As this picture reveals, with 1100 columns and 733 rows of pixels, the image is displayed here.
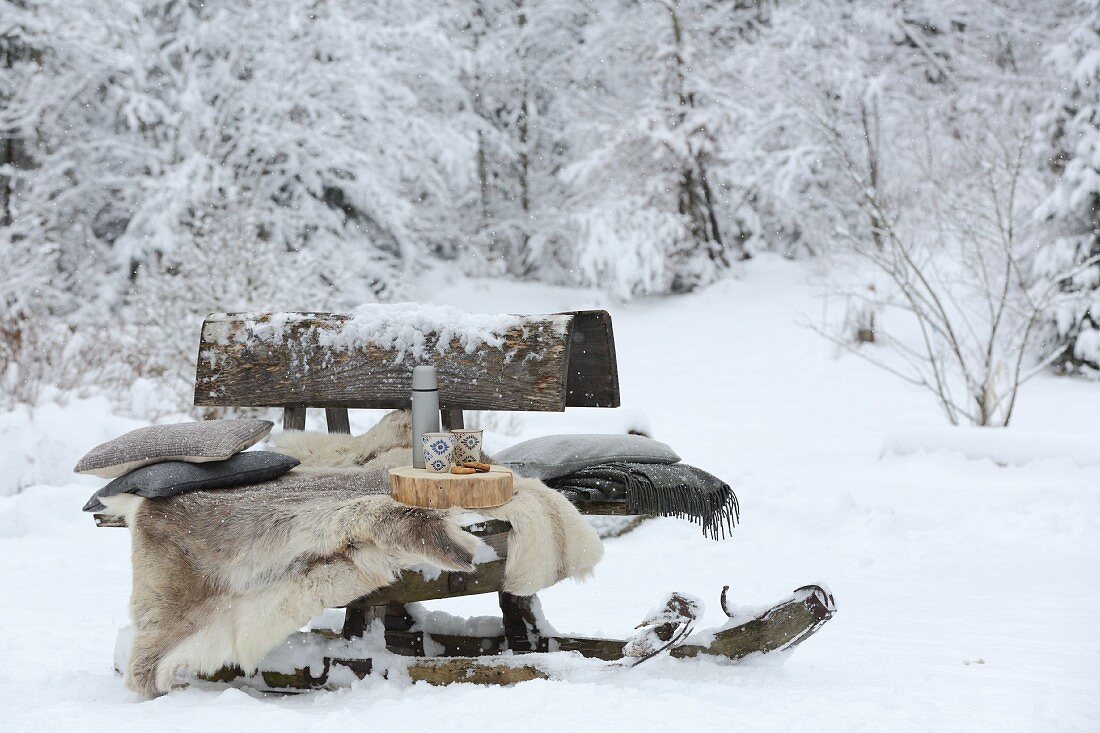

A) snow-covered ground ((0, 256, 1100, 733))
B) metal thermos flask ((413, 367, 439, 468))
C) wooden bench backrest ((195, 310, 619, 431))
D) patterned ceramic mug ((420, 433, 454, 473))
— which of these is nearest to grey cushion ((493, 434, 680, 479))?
wooden bench backrest ((195, 310, 619, 431))

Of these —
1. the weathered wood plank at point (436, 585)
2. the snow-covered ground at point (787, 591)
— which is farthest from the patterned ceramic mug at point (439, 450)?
the snow-covered ground at point (787, 591)

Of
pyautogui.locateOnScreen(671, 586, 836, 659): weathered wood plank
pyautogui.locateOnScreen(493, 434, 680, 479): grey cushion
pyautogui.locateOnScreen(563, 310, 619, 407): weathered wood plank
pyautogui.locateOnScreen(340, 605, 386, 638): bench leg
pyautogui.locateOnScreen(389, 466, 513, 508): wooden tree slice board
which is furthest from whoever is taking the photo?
pyautogui.locateOnScreen(563, 310, 619, 407): weathered wood plank

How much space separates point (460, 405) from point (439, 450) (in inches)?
24.6

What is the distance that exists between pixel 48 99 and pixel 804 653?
407 inches

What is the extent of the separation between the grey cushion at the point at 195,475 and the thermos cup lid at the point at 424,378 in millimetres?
506

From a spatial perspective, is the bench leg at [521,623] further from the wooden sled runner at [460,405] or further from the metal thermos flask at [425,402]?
the metal thermos flask at [425,402]

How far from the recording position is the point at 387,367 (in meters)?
3.33

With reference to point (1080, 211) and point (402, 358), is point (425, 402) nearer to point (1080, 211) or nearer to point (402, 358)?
point (402, 358)

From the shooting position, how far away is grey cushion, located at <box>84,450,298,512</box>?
2.78 metres

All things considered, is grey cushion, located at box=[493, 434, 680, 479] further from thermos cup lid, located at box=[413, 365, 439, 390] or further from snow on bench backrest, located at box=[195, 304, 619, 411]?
thermos cup lid, located at box=[413, 365, 439, 390]

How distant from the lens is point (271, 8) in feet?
41.2

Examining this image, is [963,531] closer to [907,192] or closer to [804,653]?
[804,653]

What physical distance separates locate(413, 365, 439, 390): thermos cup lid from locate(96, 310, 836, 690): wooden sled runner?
28 centimetres

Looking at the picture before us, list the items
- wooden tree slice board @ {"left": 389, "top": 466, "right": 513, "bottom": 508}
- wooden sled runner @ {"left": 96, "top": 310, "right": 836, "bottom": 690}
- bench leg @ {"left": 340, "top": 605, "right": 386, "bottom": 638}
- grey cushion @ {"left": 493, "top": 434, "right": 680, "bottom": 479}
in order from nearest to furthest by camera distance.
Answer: wooden tree slice board @ {"left": 389, "top": 466, "right": 513, "bottom": 508}, wooden sled runner @ {"left": 96, "top": 310, "right": 836, "bottom": 690}, bench leg @ {"left": 340, "top": 605, "right": 386, "bottom": 638}, grey cushion @ {"left": 493, "top": 434, "right": 680, "bottom": 479}
